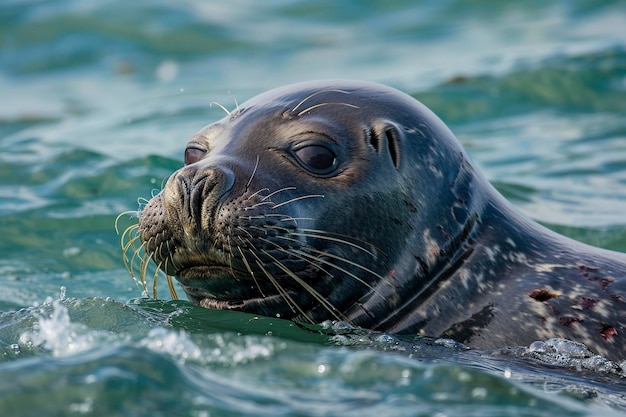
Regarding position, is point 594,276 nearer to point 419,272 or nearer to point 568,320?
point 568,320

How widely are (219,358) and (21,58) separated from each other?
12163 millimetres

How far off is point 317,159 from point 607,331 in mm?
1439

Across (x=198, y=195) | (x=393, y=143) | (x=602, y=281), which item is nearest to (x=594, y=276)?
(x=602, y=281)

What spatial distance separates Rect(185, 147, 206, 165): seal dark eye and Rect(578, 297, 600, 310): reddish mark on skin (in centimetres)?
181

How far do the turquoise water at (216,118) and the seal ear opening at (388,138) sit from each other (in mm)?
819

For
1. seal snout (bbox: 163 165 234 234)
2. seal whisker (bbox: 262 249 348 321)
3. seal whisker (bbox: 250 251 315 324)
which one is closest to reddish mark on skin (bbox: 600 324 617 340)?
seal whisker (bbox: 262 249 348 321)

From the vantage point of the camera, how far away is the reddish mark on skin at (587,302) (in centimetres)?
484

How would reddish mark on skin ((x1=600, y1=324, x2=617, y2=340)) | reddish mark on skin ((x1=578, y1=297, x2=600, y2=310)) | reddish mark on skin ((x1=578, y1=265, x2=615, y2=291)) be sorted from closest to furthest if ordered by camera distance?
reddish mark on skin ((x1=600, y1=324, x2=617, y2=340)) < reddish mark on skin ((x1=578, y1=297, x2=600, y2=310)) < reddish mark on skin ((x1=578, y1=265, x2=615, y2=291))

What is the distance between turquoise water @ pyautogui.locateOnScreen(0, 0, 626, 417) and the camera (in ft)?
11.7

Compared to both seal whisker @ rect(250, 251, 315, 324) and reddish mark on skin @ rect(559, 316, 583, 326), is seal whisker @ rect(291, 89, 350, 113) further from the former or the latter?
reddish mark on skin @ rect(559, 316, 583, 326)

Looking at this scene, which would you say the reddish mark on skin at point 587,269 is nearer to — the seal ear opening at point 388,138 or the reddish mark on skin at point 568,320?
the reddish mark on skin at point 568,320

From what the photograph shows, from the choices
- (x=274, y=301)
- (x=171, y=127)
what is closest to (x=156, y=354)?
(x=274, y=301)

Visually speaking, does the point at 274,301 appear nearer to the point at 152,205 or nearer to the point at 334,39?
the point at 152,205

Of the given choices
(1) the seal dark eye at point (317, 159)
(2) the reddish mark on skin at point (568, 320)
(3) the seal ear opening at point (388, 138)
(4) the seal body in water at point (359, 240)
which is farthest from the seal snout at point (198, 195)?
(2) the reddish mark on skin at point (568, 320)
